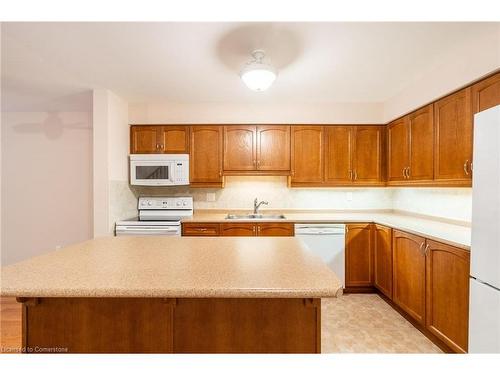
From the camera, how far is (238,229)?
Answer: 298 cm

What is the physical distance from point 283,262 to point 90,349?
0.95 m

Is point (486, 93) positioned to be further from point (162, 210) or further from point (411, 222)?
point (162, 210)

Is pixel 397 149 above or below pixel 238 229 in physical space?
above

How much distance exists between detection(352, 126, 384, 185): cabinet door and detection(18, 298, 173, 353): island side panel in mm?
2846

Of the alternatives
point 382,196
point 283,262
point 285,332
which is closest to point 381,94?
point 382,196

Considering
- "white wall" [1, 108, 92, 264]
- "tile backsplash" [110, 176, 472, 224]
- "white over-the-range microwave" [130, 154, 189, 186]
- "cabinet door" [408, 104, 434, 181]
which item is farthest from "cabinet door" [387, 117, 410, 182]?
"white wall" [1, 108, 92, 264]

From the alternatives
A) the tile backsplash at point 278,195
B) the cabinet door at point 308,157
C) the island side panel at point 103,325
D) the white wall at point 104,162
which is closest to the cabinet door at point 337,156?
the cabinet door at point 308,157

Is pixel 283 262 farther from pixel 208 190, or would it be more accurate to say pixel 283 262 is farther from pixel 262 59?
pixel 208 190

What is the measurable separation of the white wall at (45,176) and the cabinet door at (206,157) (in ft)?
5.22

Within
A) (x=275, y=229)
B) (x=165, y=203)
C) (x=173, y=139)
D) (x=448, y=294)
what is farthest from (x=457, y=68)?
(x=165, y=203)

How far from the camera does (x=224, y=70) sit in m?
2.34

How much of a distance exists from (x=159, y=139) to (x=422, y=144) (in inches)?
115

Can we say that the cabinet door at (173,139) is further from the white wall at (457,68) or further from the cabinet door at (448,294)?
the cabinet door at (448,294)

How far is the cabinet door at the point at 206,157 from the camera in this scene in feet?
10.8
